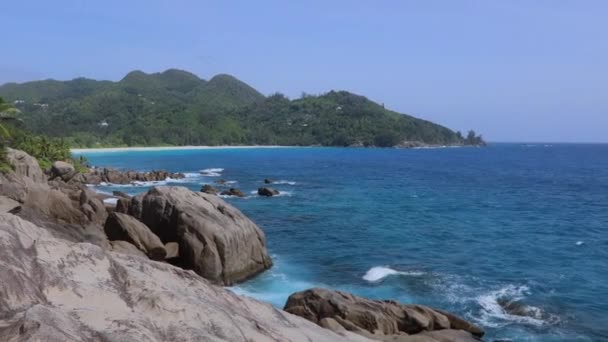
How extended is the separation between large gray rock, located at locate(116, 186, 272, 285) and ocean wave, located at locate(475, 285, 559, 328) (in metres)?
12.6

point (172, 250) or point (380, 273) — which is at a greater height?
point (172, 250)

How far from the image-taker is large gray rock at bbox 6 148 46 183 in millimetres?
42500

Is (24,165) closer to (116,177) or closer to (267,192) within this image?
(267,192)

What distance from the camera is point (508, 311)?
82.0 ft

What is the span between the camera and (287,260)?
112 feet

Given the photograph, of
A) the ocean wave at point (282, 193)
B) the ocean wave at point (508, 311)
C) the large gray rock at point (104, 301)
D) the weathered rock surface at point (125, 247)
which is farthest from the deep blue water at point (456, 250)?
the large gray rock at point (104, 301)

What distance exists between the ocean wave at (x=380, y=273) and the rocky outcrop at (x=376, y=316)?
837cm

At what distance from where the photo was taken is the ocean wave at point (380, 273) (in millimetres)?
29883

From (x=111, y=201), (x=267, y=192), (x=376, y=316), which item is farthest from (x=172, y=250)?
(x=267, y=192)

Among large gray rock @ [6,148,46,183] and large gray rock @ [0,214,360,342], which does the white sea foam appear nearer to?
large gray rock @ [6,148,46,183]

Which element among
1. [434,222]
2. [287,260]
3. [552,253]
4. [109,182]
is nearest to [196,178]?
[109,182]

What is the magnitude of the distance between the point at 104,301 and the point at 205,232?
18787mm

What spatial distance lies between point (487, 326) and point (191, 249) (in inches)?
594

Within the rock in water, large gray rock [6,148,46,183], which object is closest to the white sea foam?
large gray rock [6,148,46,183]
